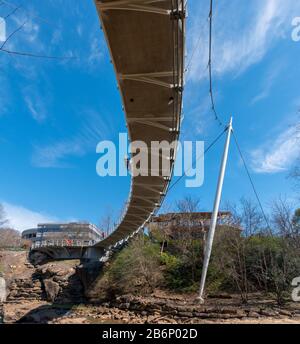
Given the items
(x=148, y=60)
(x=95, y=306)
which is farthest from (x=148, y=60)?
(x=95, y=306)

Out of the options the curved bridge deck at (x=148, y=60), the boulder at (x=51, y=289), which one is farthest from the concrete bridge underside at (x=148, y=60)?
the boulder at (x=51, y=289)

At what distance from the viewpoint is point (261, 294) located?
14.8 meters

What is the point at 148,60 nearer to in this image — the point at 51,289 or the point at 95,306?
the point at 95,306

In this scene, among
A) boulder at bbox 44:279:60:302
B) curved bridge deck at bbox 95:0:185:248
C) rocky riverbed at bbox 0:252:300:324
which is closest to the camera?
curved bridge deck at bbox 95:0:185:248

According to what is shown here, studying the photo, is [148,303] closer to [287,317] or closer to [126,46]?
[287,317]

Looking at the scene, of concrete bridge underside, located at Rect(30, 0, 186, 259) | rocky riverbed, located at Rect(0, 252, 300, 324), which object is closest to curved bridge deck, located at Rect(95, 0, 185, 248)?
concrete bridge underside, located at Rect(30, 0, 186, 259)

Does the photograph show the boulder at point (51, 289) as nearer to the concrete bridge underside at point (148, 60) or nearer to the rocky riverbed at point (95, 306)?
the rocky riverbed at point (95, 306)

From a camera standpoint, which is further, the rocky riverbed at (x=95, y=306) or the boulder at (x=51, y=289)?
the boulder at (x=51, y=289)

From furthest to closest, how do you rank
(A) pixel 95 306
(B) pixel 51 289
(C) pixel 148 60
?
(B) pixel 51 289
(A) pixel 95 306
(C) pixel 148 60

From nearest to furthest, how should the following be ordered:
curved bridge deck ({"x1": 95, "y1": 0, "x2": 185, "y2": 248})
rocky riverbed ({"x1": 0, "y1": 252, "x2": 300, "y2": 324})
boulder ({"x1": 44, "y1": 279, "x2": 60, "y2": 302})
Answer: curved bridge deck ({"x1": 95, "y1": 0, "x2": 185, "y2": 248}), rocky riverbed ({"x1": 0, "y1": 252, "x2": 300, "y2": 324}), boulder ({"x1": 44, "y1": 279, "x2": 60, "y2": 302})

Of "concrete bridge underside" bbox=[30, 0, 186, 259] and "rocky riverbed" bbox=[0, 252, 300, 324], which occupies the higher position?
"concrete bridge underside" bbox=[30, 0, 186, 259]

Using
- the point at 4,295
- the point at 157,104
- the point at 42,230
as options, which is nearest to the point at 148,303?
the point at 157,104

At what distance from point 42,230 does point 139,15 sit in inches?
3596

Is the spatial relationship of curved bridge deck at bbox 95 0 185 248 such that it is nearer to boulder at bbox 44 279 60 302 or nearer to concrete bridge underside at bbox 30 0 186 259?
concrete bridge underside at bbox 30 0 186 259
